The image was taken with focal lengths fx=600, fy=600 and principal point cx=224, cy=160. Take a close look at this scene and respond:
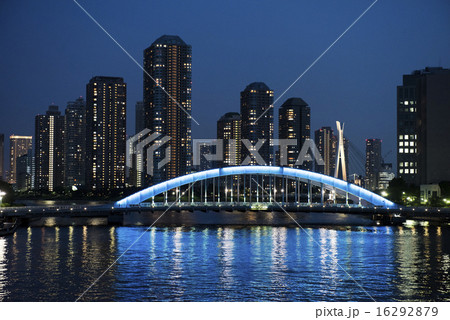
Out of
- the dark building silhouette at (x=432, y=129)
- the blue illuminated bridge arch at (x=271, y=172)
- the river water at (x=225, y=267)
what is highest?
the dark building silhouette at (x=432, y=129)

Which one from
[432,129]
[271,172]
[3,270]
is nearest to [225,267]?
[3,270]

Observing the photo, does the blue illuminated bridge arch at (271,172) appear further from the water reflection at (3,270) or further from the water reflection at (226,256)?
the water reflection at (3,270)

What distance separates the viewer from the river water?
112 ft

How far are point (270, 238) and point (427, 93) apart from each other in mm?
93551

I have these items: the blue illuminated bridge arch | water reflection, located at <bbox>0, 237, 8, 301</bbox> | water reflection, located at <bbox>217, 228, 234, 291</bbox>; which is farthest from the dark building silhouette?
water reflection, located at <bbox>0, 237, 8, 301</bbox>

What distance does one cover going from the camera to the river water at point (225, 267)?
112ft

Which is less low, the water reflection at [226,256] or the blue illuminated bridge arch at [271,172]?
the blue illuminated bridge arch at [271,172]

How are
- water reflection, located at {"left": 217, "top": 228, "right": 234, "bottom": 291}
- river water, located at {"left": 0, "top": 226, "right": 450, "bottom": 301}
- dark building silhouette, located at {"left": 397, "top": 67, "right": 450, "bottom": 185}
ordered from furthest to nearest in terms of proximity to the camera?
dark building silhouette, located at {"left": 397, "top": 67, "right": 450, "bottom": 185} → water reflection, located at {"left": 217, "top": 228, "right": 234, "bottom": 291} → river water, located at {"left": 0, "top": 226, "right": 450, "bottom": 301}

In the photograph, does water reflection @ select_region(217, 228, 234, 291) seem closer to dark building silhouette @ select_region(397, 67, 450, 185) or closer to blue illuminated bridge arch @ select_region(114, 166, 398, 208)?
blue illuminated bridge arch @ select_region(114, 166, 398, 208)

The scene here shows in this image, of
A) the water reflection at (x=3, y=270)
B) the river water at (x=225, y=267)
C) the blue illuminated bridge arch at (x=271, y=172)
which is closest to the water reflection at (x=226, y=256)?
the river water at (x=225, y=267)

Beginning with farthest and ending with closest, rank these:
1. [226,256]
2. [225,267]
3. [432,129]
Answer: [432,129]
[226,256]
[225,267]

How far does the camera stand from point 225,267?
4388cm

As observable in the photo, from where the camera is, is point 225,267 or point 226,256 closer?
point 225,267

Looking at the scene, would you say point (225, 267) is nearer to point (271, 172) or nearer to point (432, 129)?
point (271, 172)
